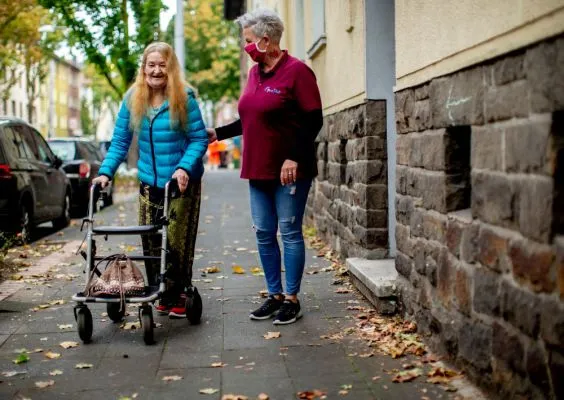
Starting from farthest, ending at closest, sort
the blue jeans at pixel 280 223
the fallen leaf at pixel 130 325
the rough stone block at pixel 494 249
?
the fallen leaf at pixel 130 325 → the blue jeans at pixel 280 223 → the rough stone block at pixel 494 249

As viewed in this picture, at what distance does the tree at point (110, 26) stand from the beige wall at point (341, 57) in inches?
468

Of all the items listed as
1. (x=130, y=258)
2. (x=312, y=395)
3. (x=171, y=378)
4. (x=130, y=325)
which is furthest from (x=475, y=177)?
(x=130, y=325)

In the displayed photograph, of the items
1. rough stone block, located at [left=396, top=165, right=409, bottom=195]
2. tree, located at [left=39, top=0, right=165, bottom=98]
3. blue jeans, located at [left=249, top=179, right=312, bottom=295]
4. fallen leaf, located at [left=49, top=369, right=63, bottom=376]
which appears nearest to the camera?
fallen leaf, located at [left=49, top=369, right=63, bottom=376]

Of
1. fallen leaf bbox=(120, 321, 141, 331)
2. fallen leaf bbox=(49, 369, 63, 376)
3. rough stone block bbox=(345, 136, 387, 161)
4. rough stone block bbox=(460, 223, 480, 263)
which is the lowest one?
fallen leaf bbox=(49, 369, 63, 376)

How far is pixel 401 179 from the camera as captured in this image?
19.5 feet

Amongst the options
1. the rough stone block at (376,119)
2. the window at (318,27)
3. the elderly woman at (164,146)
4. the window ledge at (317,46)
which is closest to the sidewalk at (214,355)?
the elderly woman at (164,146)

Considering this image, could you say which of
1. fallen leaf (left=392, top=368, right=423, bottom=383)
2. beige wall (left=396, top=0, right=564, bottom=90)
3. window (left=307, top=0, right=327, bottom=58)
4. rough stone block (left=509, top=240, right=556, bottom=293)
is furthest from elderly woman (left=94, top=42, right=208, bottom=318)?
window (left=307, top=0, right=327, bottom=58)

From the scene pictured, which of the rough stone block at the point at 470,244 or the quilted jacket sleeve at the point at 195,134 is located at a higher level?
the quilted jacket sleeve at the point at 195,134

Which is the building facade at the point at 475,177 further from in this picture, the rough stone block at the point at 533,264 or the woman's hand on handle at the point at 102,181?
the woman's hand on handle at the point at 102,181

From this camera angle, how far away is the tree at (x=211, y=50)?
4850 cm

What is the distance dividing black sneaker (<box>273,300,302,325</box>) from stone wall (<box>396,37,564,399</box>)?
929 mm

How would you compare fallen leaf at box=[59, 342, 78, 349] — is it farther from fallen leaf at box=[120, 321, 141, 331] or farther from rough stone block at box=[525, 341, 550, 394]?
rough stone block at box=[525, 341, 550, 394]

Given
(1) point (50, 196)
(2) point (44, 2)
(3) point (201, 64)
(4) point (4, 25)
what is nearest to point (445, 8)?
(1) point (50, 196)

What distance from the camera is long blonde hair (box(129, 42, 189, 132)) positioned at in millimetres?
6156
